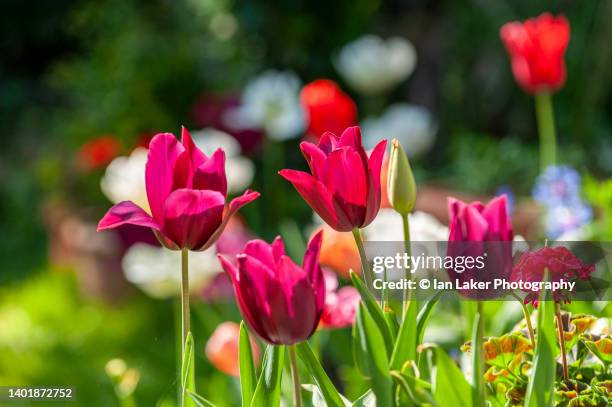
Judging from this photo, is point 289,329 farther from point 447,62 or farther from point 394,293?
point 447,62

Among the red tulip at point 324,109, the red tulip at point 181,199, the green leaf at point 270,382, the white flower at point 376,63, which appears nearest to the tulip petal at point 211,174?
the red tulip at point 181,199

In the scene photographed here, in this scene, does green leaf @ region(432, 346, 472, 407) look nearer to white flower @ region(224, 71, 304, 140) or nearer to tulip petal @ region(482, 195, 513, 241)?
tulip petal @ region(482, 195, 513, 241)

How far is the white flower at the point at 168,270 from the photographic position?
1.23 metres

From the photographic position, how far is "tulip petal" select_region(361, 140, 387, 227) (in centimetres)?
53

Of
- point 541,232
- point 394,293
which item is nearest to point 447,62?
point 541,232

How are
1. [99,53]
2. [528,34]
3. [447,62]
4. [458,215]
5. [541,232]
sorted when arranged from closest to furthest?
1. [458,215]
2. [528,34]
3. [541,232]
4. [99,53]
5. [447,62]

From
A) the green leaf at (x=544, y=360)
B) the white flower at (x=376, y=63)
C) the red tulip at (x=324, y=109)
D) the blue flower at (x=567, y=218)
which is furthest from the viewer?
the white flower at (x=376, y=63)

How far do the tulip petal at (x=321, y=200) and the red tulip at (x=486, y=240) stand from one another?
8cm

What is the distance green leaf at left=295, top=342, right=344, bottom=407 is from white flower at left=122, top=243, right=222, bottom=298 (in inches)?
28.4

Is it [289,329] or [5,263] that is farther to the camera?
[5,263]

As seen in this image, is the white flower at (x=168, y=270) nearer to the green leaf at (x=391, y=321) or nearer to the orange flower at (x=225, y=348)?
the orange flower at (x=225, y=348)

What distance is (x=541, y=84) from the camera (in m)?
1.71

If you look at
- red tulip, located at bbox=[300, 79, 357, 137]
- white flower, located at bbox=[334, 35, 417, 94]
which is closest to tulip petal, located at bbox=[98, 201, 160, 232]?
red tulip, located at bbox=[300, 79, 357, 137]

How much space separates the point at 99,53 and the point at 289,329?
3.24m
